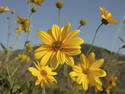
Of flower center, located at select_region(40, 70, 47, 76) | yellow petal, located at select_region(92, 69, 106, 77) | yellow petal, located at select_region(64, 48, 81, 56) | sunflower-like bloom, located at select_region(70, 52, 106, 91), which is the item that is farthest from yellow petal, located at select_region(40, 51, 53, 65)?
flower center, located at select_region(40, 70, 47, 76)

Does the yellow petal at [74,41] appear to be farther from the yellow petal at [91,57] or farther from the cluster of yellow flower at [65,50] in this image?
the yellow petal at [91,57]

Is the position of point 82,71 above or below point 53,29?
below

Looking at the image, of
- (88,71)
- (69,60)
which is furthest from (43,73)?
(69,60)

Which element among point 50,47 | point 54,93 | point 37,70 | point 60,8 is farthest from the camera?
point 54,93

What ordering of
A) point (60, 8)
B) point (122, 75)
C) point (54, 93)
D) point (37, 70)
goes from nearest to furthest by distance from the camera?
point (37, 70), point (60, 8), point (54, 93), point (122, 75)

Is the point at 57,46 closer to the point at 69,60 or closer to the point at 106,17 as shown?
the point at 69,60

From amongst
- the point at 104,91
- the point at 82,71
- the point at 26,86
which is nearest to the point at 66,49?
the point at 82,71

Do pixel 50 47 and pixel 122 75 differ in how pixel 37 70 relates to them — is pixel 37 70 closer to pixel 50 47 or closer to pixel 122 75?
pixel 50 47
